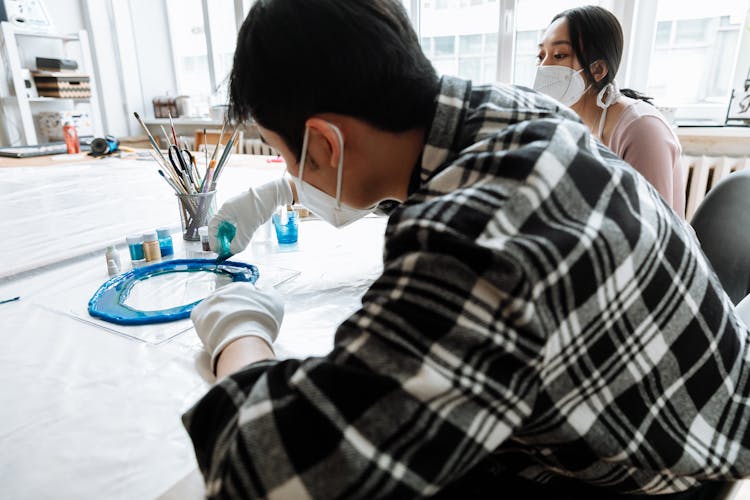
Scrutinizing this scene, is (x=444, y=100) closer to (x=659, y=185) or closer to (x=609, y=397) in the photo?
(x=609, y=397)

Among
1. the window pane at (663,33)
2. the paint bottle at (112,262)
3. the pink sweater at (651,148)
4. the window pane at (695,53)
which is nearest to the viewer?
the paint bottle at (112,262)

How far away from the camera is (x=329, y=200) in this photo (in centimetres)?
70

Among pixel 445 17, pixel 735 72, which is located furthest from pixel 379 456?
pixel 445 17

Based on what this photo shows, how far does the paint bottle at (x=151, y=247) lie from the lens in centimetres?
100

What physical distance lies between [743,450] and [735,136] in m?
2.14

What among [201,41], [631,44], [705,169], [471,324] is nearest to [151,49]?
[201,41]

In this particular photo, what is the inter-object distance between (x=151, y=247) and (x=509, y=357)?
862 millimetres

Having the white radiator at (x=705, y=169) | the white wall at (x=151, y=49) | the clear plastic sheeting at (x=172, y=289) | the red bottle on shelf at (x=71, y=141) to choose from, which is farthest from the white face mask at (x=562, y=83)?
the white wall at (x=151, y=49)

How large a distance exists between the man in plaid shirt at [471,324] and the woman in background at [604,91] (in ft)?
3.01

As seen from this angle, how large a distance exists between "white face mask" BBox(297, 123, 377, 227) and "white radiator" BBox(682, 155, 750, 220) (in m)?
2.01

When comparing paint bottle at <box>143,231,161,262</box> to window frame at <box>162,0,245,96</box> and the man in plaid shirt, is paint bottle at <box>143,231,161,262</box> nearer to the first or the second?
the man in plaid shirt

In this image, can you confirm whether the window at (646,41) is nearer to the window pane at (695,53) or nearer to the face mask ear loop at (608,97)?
the window pane at (695,53)

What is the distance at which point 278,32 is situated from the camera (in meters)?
0.50

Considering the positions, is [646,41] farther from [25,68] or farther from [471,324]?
[25,68]
